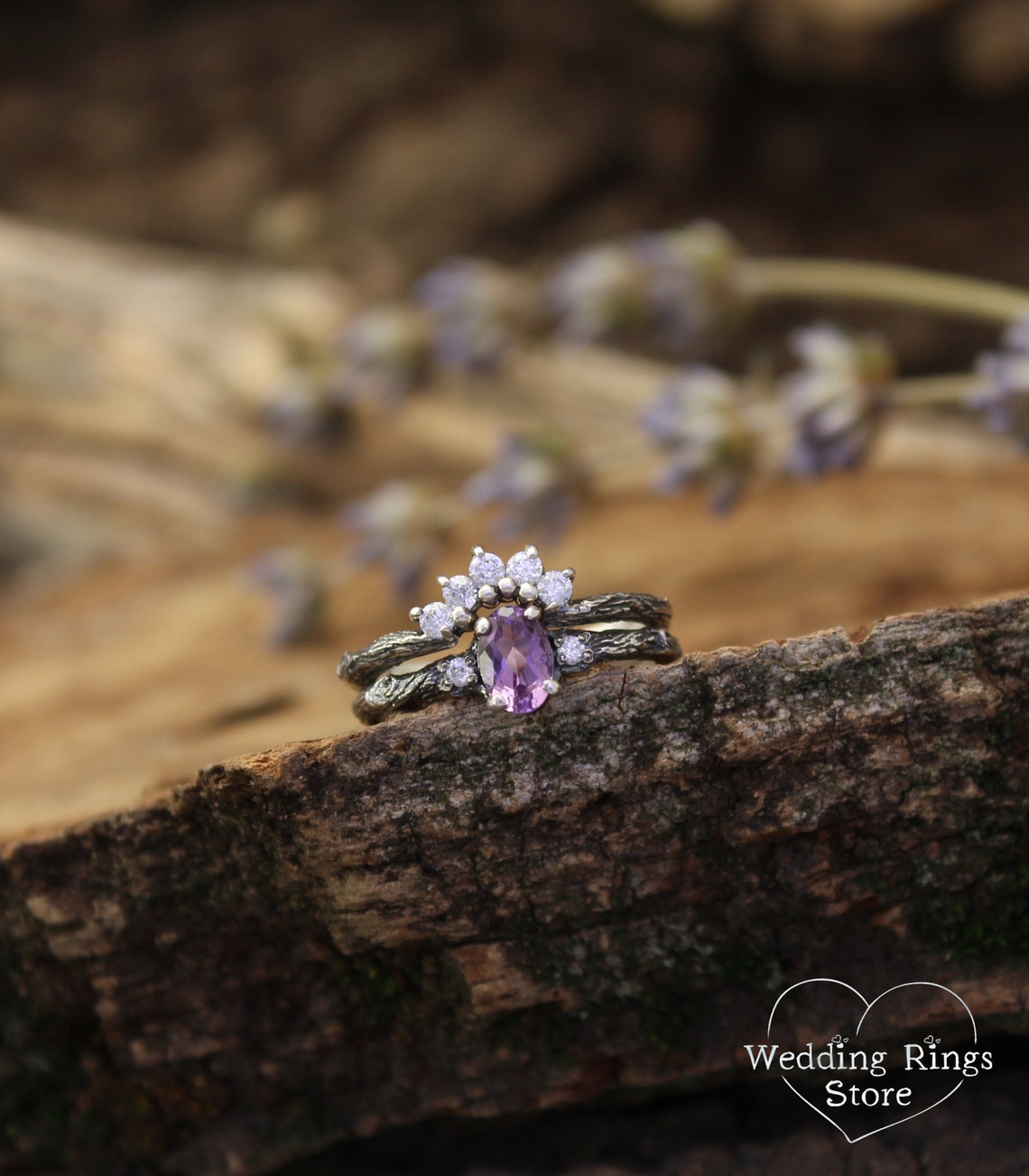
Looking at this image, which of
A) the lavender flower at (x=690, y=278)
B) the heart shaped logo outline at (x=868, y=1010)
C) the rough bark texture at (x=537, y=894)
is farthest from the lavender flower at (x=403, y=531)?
the heart shaped logo outline at (x=868, y=1010)

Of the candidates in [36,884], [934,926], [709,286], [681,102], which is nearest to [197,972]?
[36,884]

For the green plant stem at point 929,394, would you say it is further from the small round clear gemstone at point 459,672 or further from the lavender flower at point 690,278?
the small round clear gemstone at point 459,672

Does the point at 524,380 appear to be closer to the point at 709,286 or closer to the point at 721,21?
the point at 709,286

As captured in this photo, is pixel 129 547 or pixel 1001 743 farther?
pixel 129 547

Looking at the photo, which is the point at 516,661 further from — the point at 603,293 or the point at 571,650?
the point at 603,293

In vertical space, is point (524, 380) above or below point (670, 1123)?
above

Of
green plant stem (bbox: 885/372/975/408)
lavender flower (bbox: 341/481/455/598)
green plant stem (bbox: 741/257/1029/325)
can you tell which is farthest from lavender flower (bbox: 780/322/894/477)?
lavender flower (bbox: 341/481/455/598)
